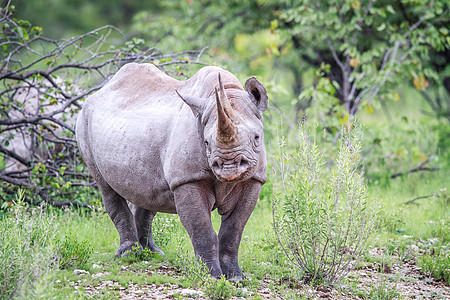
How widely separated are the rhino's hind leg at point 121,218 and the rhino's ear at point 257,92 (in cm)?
→ 209

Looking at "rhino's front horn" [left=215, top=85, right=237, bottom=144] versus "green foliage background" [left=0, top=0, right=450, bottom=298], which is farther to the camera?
"green foliage background" [left=0, top=0, right=450, bottom=298]

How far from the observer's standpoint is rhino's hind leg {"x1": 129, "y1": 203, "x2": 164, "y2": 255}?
627cm

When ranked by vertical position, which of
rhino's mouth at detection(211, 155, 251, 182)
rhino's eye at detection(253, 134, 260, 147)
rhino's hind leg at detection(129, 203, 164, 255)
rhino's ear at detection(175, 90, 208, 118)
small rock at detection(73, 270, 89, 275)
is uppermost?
rhino's ear at detection(175, 90, 208, 118)

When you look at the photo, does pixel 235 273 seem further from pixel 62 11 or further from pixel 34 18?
pixel 62 11

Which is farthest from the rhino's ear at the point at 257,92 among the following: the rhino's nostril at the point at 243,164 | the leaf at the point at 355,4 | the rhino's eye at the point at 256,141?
the leaf at the point at 355,4

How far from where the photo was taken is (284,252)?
18.3 feet

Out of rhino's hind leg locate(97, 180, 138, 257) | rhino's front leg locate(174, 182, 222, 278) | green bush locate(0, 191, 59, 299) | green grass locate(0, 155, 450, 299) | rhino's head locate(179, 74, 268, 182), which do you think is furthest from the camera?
rhino's hind leg locate(97, 180, 138, 257)

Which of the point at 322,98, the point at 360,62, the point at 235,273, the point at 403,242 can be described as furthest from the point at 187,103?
the point at 360,62

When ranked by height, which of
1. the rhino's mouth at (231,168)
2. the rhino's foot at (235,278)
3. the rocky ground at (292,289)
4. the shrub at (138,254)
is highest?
the rhino's mouth at (231,168)

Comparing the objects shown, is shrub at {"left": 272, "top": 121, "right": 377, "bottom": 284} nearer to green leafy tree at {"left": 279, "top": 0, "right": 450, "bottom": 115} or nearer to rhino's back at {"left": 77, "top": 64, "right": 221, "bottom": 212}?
rhino's back at {"left": 77, "top": 64, "right": 221, "bottom": 212}

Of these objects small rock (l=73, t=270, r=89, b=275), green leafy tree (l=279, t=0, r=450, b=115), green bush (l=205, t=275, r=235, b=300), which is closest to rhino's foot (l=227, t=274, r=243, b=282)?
green bush (l=205, t=275, r=235, b=300)

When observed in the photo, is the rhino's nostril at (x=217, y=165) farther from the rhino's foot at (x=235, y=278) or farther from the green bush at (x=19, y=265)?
the green bush at (x=19, y=265)

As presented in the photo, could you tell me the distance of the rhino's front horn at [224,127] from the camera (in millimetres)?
4234

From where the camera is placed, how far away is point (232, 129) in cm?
432
